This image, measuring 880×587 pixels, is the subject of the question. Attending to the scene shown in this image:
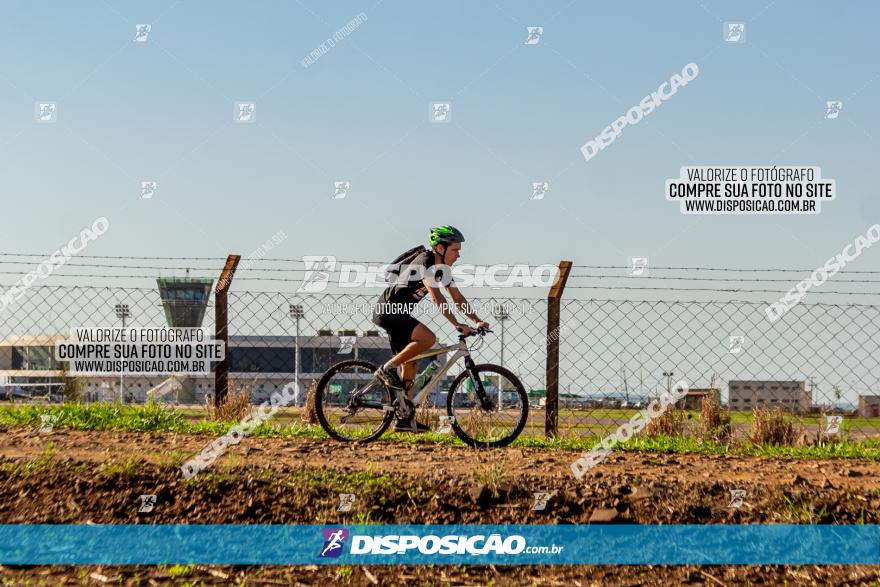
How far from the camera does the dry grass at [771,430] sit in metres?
10.1

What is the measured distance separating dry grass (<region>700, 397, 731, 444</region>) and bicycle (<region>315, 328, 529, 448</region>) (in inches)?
95.3

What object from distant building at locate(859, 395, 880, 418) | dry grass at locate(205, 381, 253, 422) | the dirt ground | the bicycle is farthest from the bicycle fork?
distant building at locate(859, 395, 880, 418)

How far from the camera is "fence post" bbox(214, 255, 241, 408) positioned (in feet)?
35.9

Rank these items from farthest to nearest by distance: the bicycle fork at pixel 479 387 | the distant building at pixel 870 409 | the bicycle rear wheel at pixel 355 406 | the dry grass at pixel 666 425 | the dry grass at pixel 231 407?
the distant building at pixel 870 409, the dry grass at pixel 231 407, the dry grass at pixel 666 425, the bicycle rear wheel at pixel 355 406, the bicycle fork at pixel 479 387

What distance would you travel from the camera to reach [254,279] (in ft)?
36.3

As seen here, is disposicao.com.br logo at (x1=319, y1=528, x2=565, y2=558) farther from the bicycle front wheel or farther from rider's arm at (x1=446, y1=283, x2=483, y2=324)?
the bicycle front wheel

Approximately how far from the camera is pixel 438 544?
544 centimetres

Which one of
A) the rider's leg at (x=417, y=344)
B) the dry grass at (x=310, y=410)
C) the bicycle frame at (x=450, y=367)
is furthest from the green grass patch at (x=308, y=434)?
the rider's leg at (x=417, y=344)

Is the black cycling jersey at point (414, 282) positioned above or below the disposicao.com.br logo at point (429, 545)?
above

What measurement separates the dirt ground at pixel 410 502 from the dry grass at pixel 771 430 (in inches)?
106

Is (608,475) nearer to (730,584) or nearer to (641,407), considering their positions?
(730,584)

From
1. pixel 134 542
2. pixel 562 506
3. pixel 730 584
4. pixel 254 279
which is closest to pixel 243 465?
pixel 134 542

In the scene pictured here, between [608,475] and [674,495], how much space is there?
816 millimetres

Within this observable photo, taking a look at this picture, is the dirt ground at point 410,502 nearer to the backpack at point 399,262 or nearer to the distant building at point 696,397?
the backpack at point 399,262
